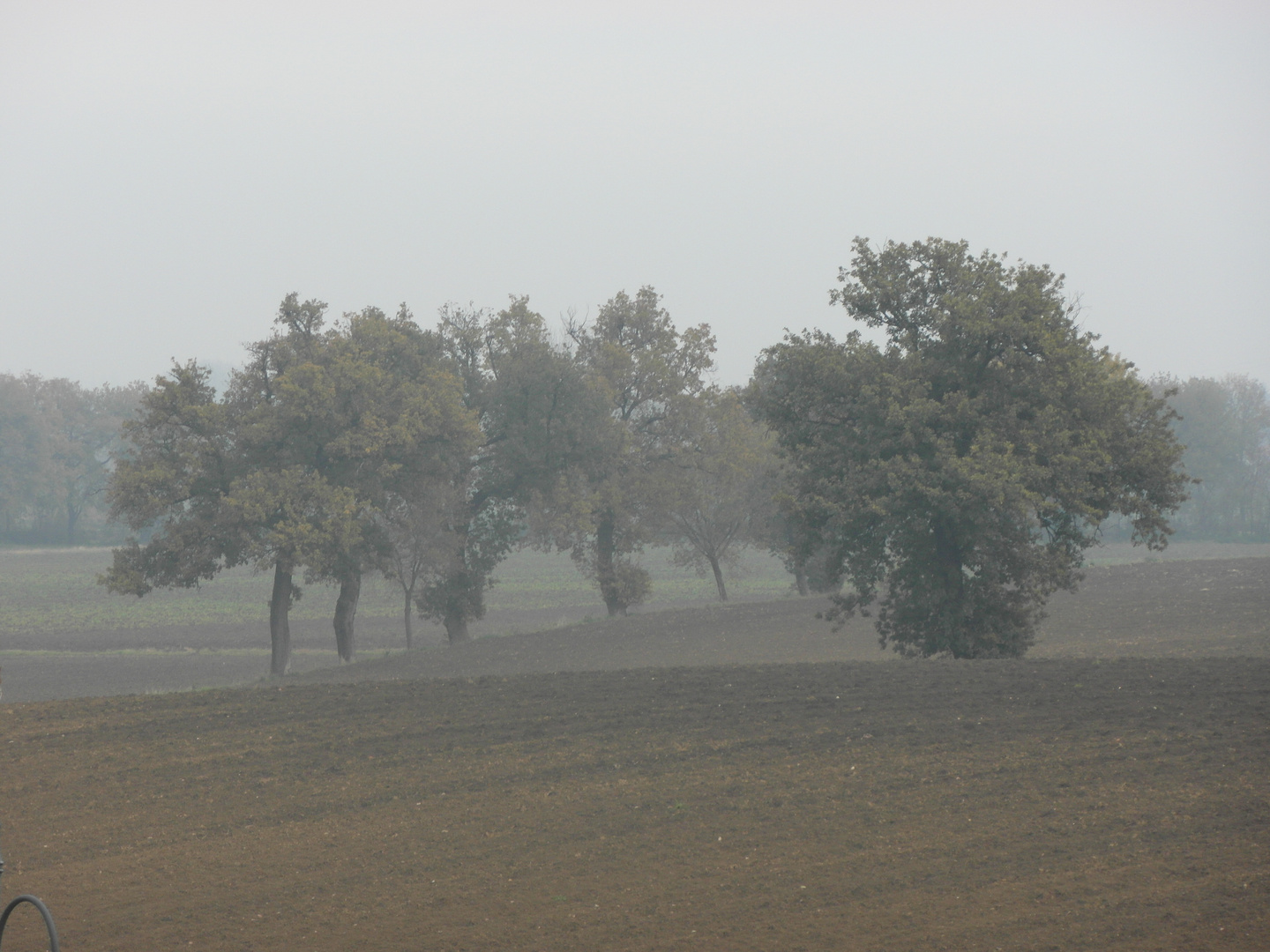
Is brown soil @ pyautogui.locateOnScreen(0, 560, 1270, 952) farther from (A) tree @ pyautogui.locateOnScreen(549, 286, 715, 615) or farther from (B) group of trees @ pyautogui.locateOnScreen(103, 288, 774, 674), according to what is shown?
(A) tree @ pyautogui.locateOnScreen(549, 286, 715, 615)

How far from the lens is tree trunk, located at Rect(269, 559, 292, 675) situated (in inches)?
1363

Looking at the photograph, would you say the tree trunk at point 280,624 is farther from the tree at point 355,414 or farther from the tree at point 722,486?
the tree at point 722,486

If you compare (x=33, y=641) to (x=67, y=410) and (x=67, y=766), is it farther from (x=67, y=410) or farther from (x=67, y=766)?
(x=67, y=410)

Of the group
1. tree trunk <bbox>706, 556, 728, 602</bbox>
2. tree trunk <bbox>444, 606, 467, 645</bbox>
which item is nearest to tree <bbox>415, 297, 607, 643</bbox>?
tree trunk <bbox>444, 606, 467, 645</bbox>

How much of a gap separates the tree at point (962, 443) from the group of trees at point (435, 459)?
22.8ft

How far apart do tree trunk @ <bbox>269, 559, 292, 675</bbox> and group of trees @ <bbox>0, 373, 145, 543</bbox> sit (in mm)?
71121

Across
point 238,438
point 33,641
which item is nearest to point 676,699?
point 238,438

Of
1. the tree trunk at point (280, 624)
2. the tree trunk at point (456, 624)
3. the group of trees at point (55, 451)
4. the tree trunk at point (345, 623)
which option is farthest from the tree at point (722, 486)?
the group of trees at point (55, 451)

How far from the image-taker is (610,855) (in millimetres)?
11211

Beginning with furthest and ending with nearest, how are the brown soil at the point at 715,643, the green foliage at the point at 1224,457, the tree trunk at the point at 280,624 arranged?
the green foliage at the point at 1224,457 → the tree trunk at the point at 280,624 → the brown soil at the point at 715,643

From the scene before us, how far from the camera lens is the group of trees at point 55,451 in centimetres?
10181

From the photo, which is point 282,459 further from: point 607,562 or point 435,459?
point 607,562

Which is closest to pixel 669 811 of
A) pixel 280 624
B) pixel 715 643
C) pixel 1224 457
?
pixel 715 643

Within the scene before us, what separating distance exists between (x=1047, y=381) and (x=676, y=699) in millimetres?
9960
